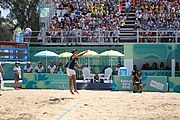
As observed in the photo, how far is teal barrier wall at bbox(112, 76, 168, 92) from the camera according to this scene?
71.1ft

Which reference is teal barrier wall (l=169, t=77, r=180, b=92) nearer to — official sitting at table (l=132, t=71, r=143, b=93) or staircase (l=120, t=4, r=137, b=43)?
official sitting at table (l=132, t=71, r=143, b=93)

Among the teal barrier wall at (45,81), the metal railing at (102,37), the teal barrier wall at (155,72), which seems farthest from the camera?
the metal railing at (102,37)

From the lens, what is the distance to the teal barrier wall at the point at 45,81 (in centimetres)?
2261

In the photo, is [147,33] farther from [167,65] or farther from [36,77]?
[36,77]

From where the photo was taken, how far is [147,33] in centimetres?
2772

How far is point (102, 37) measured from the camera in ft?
92.8

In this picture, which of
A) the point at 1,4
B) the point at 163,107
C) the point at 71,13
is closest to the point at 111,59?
the point at 71,13

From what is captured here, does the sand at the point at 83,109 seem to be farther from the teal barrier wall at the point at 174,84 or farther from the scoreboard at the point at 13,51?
the scoreboard at the point at 13,51

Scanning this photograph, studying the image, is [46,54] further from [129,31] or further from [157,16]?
[157,16]

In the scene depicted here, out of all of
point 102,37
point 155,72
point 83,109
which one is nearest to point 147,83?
point 155,72

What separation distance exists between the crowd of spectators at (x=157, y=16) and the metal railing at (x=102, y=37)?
0.54ft

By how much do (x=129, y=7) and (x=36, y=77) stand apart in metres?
12.4

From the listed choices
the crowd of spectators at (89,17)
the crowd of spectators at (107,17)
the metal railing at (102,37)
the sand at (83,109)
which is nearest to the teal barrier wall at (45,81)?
the metal railing at (102,37)

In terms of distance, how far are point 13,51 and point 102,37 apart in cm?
633
